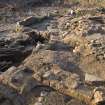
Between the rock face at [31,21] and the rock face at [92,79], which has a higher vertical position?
the rock face at [31,21]

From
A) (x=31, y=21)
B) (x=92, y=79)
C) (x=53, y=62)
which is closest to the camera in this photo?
(x=92, y=79)

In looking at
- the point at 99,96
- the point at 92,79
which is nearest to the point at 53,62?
the point at 92,79

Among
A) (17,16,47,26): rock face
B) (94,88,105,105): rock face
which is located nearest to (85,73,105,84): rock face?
(94,88,105,105): rock face

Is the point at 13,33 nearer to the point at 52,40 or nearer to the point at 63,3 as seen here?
the point at 52,40

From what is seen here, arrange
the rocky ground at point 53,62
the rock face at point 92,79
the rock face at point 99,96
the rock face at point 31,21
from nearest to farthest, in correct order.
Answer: the rock face at point 99,96 → the rocky ground at point 53,62 → the rock face at point 92,79 → the rock face at point 31,21

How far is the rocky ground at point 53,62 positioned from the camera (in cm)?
659

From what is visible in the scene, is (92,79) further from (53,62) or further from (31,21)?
(31,21)

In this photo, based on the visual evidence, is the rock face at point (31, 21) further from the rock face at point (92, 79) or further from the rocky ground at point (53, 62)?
the rock face at point (92, 79)

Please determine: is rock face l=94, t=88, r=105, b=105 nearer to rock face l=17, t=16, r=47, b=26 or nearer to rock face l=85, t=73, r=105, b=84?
rock face l=85, t=73, r=105, b=84

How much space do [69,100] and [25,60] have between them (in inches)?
77.3

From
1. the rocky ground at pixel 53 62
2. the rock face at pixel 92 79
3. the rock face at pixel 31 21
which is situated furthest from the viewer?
the rock face at pixel 31 21

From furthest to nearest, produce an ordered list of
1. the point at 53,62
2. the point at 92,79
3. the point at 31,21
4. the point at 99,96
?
the point at 31,21 < the point at 53,62 < the point at 92,79 < the point at 99,96

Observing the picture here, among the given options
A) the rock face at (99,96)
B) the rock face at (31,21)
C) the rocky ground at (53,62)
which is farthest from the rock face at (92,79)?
the rock face at (31,21)

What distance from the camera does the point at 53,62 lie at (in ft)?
25.1
